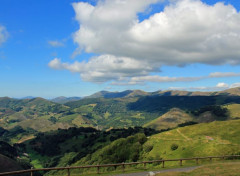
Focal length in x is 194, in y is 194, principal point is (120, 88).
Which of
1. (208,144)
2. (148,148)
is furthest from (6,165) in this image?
(208,144)

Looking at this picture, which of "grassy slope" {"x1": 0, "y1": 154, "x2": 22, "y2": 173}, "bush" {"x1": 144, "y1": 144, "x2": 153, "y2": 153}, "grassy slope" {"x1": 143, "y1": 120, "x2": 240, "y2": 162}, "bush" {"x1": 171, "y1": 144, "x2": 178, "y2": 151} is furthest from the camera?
"bush" {"x1": 144, "y1": 144, "x2": 153, "y2": 153}

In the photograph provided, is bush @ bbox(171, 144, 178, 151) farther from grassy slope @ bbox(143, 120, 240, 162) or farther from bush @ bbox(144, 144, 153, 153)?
bush @ bbox(144, 144, 153, 153)

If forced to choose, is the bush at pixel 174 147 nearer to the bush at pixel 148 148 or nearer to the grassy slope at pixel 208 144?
the grassy slope at pixel 208 144

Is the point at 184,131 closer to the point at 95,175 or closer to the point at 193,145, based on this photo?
the point at 193,145

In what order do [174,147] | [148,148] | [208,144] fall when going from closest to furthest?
[208,144], [174,147], [148,148]

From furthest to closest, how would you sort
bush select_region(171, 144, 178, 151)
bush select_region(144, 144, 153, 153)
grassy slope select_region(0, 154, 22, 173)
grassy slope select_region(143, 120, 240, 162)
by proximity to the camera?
1. bush select_region(144, 144, 153, 153)
2. bush select_region(171, 144, 178, 151)
3. grassy slope select_region(0, 154, 22, 173)
4. grassy slope select_region(143, 120, 240, 162)

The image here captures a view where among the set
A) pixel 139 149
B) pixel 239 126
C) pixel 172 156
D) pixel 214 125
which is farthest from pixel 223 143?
pixel 139 149

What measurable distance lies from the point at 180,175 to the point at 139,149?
67446mm

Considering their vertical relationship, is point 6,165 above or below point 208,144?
below

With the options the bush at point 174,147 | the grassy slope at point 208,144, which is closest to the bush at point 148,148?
the grassy slope at point 208,144

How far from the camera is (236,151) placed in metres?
58.5

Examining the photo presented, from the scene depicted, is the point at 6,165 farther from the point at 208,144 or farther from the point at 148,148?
the point at 208,144

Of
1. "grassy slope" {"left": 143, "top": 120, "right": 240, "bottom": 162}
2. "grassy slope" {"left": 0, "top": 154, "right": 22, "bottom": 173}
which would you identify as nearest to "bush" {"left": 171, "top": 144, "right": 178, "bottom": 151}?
"grassy slope" {"left": 143, "top": 120, "right": 240, "bottom": 162}

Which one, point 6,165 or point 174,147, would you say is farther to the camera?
point 174,147
